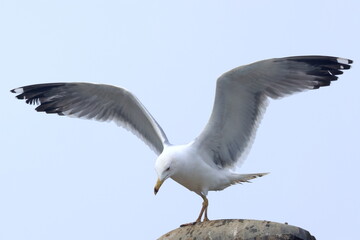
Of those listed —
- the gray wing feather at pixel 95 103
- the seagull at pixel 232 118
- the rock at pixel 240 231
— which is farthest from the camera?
the gray wing feather at pixel 95 103

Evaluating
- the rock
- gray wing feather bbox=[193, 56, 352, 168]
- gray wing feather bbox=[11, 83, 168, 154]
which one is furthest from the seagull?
the rock

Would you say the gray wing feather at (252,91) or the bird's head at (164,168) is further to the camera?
the gray wing feather at (252,91)

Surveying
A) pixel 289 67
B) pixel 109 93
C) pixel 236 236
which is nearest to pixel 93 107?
pixel 109 93

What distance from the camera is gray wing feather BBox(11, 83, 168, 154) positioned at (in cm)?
1186

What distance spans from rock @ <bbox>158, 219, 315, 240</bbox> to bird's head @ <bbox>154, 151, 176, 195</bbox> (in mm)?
1257

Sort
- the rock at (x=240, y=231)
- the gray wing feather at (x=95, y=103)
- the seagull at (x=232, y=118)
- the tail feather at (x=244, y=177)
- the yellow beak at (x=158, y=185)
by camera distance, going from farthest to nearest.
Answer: the gray wing feather at (x=95, y=103) → the tail feather at (x=244, y=177) → the seagull at (x=232, y=118) → the yellow beak at (x=158, y=185) → the rock at (x=240, y=231)

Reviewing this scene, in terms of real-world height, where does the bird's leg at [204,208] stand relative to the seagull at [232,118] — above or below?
below

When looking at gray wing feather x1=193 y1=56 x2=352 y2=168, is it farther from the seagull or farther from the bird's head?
the bird's head

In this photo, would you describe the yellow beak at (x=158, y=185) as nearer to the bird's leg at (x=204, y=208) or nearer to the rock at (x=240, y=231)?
the bird's leg at (x=204, y=208)

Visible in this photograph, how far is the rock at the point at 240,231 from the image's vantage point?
820 centimetres

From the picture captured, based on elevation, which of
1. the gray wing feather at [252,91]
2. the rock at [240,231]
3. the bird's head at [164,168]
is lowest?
the rock at [240,231]

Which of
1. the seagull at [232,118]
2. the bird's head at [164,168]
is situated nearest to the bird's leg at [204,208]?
the seagull at [232,118]

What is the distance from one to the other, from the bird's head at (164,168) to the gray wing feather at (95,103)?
1391 millimetres

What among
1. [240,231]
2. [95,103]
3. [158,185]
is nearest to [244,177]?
[158,185]
